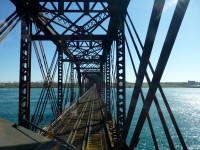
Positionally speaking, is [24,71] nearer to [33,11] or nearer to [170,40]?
[33,11]

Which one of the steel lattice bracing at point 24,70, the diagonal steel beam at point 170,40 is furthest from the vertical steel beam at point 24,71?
the diagonal steel beam at point 170,40

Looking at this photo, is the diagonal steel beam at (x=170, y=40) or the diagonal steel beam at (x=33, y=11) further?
the diagonal steel beam at (x=33, y=11)

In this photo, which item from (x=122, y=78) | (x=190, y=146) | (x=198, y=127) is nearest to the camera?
(x=122, y=78)

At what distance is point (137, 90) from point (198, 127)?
142 ft

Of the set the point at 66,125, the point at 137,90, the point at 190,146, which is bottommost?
the point at 190,146

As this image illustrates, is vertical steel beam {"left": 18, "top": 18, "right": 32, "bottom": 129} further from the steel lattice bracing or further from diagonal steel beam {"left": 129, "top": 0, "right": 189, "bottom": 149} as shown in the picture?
diagonal steel beam {"left": 129, "top": 0, "right": 189, "bottom": 149}

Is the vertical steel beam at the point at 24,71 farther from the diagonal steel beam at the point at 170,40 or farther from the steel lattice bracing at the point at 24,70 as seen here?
the diagonal steel beam at the point at 170,40

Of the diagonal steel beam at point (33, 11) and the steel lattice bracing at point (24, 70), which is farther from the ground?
the diagonal steel beam at point (33, 11)

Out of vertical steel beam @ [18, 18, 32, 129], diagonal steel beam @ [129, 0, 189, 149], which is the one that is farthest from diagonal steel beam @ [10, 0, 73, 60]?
diagonal steel beam @ [129, 0, 189, 149]

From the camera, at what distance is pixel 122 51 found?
11.0 m

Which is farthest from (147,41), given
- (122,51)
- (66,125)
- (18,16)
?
(66,125)

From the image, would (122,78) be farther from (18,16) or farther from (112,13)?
(18,16)

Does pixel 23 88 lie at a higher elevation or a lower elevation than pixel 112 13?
lower

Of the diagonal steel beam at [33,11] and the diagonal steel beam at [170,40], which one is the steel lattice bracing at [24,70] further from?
the diagonal steel beam at [170,40]
